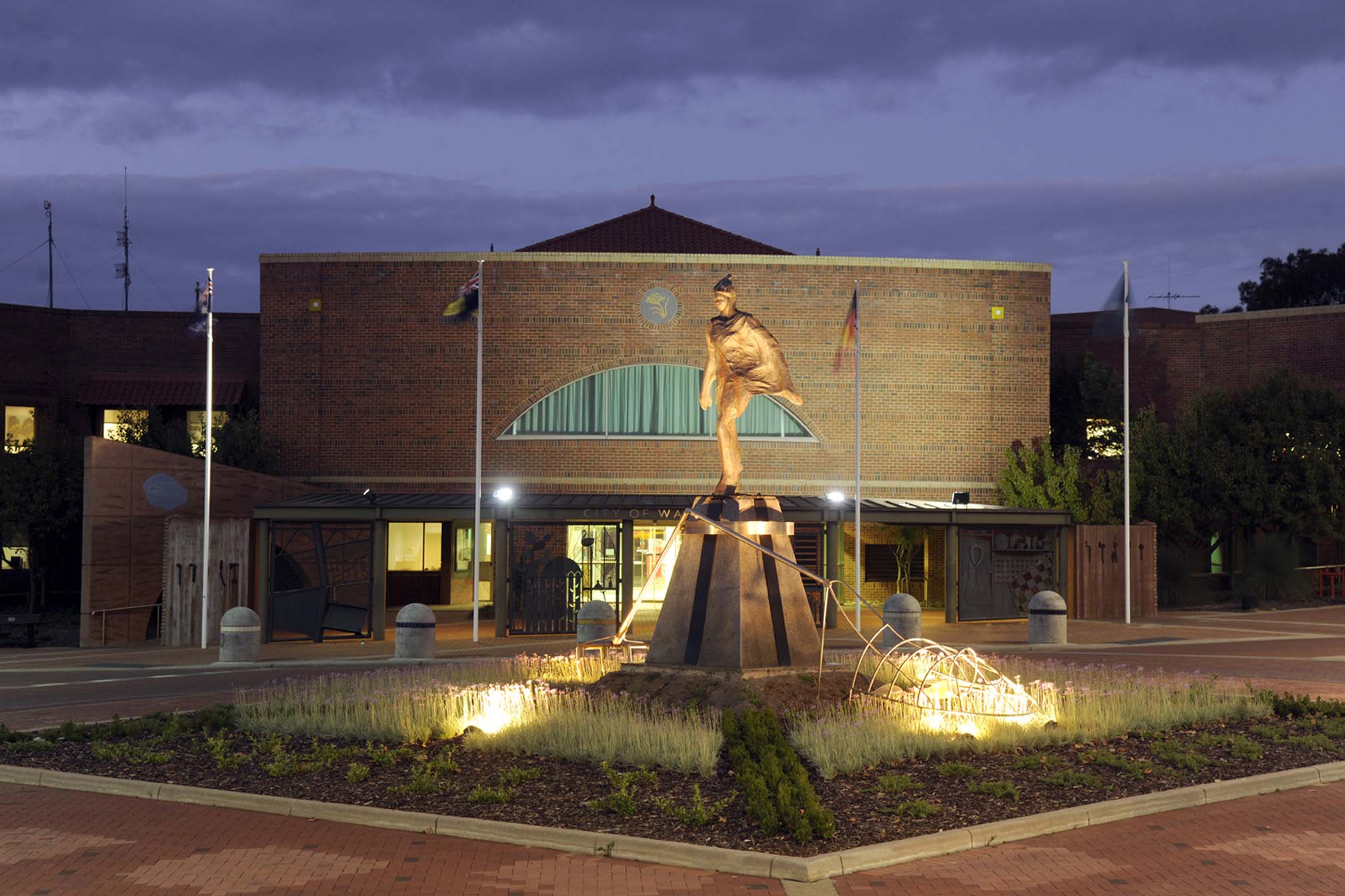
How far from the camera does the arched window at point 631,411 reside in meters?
34.2

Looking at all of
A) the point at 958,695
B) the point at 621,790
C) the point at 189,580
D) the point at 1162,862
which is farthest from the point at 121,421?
the point at 1162,862

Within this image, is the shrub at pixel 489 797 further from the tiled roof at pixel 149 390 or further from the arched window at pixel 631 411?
the tiled roof at pixel 149 390

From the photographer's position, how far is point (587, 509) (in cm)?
2770

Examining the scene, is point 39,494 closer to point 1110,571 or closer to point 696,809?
point 1110,571

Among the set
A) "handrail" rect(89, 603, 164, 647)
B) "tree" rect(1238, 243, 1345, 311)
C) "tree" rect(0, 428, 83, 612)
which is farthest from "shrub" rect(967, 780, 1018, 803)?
"tree" rect(1238, 243, 1345, 311)

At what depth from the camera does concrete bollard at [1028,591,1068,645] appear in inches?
972

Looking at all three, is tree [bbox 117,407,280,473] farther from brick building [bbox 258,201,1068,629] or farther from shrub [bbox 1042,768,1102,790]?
shrub [bbox 1042,768,1102,790]

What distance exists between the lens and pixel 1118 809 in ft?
34.5

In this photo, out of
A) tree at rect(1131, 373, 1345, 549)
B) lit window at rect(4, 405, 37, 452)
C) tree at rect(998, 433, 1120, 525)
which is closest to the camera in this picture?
tree at rect(998, 433, 1120, 525)

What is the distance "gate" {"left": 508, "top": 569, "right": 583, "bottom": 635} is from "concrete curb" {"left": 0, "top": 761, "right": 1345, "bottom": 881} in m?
15.7

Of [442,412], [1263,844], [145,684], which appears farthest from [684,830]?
[442,412]

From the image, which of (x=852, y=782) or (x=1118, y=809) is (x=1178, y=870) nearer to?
(x=1118, y=809)

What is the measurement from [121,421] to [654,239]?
15.7 m

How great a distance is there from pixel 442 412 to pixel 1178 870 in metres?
26.9
